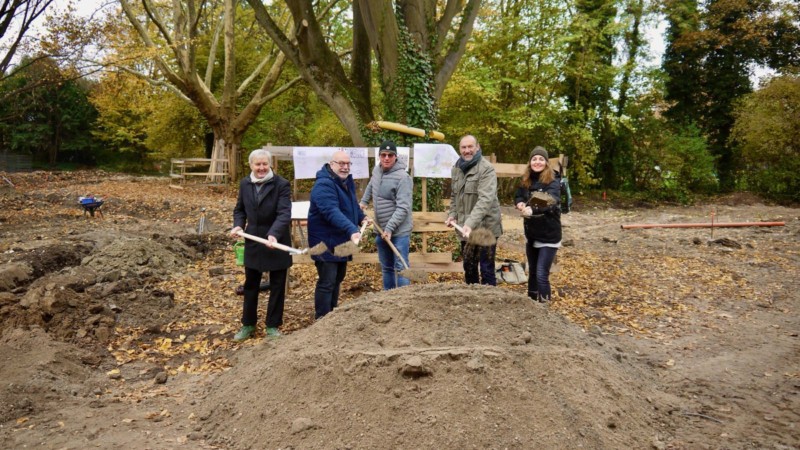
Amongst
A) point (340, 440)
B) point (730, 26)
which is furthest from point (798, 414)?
point (730, 26)

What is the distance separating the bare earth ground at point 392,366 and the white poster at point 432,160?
150 cm

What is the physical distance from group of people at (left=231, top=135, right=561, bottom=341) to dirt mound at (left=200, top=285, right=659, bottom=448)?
1.00 m

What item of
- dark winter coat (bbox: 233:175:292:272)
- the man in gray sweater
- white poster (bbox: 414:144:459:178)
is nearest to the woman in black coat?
dark winter coat (bbox: 233:175:292:272)

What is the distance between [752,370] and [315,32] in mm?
7254

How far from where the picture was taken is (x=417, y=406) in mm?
3355

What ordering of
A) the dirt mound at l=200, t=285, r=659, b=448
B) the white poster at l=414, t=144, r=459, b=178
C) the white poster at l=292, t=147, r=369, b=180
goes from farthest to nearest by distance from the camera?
the white poster at l=414, t=144, r=459, b=178
the white poster at l=292, t=147, r=369, b=180
the dirt mound at l=200, t=285, r=659, b=448

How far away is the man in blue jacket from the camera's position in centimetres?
518

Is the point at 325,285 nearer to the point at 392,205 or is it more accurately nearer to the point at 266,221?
the point at 266,221

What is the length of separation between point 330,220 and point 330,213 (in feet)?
0.22

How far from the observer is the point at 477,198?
230 inches

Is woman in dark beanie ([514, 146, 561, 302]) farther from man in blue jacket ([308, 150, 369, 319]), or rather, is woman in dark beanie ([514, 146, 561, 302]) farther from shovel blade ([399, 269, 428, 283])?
man in blue jacket ([308, 150, 369, 319])

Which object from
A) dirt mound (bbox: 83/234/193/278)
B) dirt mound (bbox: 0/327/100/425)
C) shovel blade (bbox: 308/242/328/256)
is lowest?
dirt mound (bbox: 0/327/100/425)

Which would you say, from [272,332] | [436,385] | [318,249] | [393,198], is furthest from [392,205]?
[436,385]

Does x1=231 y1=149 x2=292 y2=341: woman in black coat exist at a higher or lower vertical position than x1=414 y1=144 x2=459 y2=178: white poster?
lower
